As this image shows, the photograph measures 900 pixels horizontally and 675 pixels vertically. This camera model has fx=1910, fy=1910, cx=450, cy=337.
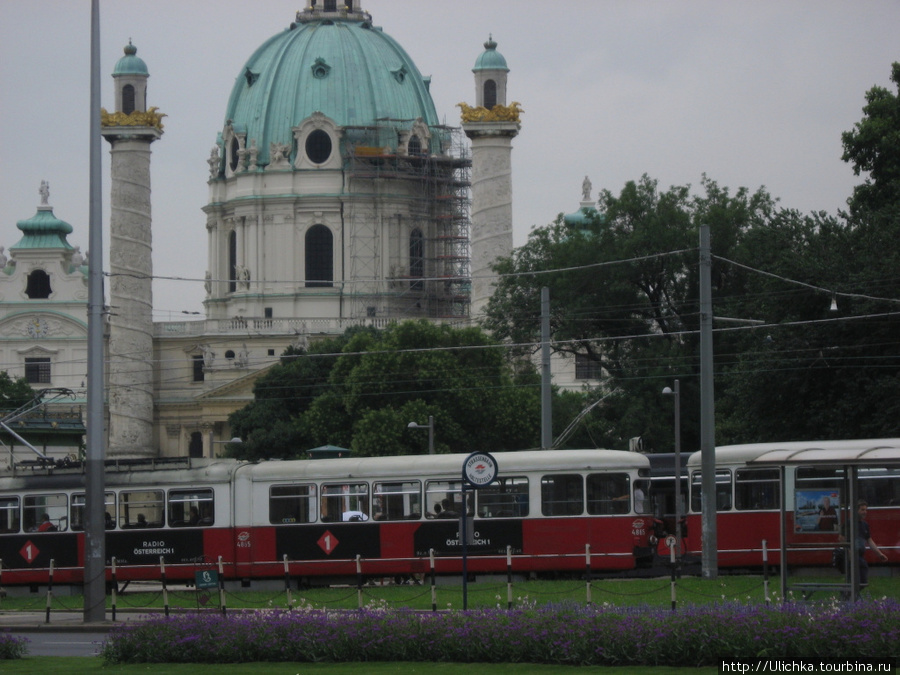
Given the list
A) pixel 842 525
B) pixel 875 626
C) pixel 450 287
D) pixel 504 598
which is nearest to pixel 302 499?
pixel 504 598

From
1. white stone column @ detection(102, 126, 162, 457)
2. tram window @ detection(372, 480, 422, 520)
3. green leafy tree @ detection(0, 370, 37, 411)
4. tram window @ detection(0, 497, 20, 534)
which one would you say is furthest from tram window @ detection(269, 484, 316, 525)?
white stone column @ detection(102, 126, 162, 457)

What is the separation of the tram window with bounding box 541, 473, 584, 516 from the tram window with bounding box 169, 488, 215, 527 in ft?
23.9

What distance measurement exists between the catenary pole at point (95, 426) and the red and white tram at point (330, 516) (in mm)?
5920

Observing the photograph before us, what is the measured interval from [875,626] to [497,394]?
56.9 m

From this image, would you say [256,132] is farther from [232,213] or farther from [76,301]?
[76,301]

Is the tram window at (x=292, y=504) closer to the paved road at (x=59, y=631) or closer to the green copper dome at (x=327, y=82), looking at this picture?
the paved road at (x=59, y=631)

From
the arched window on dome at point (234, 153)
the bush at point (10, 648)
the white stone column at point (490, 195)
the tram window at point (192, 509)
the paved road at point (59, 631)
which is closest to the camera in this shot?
the bush at point (10, 648)

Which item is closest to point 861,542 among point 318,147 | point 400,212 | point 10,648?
point 10,648

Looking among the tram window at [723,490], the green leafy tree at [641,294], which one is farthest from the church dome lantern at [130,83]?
the tram window at [723,490]

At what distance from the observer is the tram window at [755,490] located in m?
40.2

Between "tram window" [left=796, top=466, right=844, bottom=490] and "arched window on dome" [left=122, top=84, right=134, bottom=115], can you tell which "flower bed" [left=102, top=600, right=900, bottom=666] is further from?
"arched window on dome" [left=122, top=84, right=134, bottom=115]

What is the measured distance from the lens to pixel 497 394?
77875 mm

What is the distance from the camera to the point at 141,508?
41.6 metres

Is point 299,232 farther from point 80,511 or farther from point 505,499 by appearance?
point 505,499
